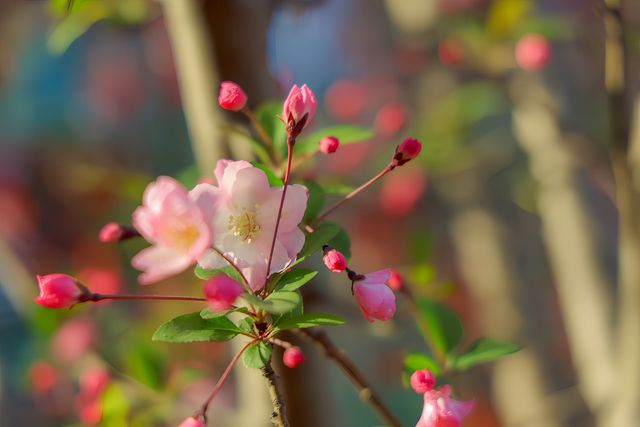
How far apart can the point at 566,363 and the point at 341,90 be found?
3.72ft

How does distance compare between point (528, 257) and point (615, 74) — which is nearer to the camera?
point (615, 74)

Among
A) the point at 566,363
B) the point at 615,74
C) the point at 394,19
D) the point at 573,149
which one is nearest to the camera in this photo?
the point at 615,74

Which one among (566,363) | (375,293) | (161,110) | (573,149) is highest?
(161,110)

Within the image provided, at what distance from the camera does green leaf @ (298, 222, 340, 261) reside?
489 mm

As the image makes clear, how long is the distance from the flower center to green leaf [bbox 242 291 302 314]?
6 centimetres

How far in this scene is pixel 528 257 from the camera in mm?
1933

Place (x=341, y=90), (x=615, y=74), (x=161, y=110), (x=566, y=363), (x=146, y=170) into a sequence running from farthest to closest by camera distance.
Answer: (x=161, y=110) → (x=146, y=170) → (x=566, y=363) → (x=341, y=90) → (x=615, y=74)

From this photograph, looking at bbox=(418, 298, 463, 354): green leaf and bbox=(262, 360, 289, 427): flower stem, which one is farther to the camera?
bbox=(418, 298, 463, 354): green leaf

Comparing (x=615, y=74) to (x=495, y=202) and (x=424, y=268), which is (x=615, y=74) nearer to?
(x=424, y=268)

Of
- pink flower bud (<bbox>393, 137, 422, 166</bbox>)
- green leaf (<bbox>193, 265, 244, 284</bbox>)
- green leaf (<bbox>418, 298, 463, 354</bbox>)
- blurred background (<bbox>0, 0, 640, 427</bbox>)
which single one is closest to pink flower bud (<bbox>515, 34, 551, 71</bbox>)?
blurred background (<bbox>0, 0, 640, 427</bbox>)

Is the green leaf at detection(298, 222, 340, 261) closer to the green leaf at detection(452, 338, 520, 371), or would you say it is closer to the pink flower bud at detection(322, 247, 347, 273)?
the pink flower bud at detection(322, 247, 347, 273)

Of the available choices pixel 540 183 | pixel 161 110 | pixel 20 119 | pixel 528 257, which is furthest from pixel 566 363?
pixel 20 119

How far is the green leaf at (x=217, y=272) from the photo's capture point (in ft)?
1.60

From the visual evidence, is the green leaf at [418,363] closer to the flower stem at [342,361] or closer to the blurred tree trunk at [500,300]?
the flower stem at [342,361]
